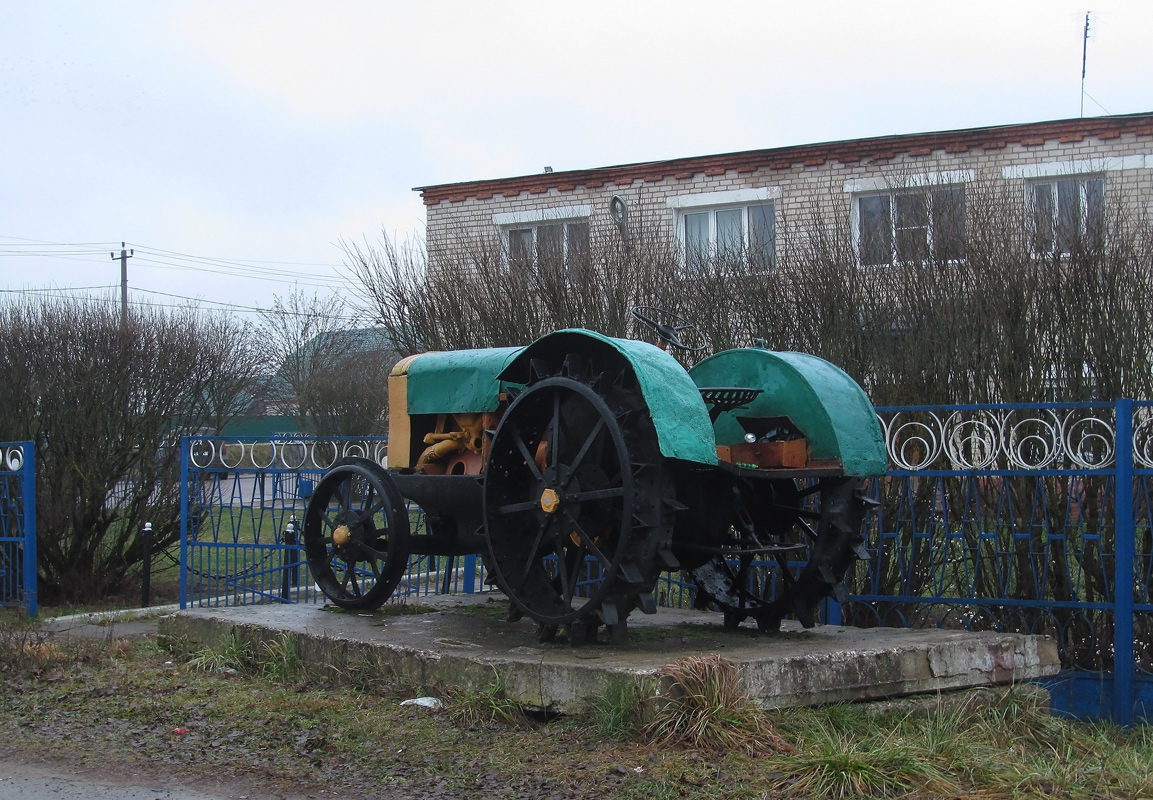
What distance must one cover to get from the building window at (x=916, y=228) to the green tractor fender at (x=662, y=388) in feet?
14.9

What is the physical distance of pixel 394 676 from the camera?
591 centimetres

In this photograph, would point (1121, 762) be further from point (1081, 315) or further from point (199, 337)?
point (199, 337)

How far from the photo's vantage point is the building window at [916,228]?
9.49m

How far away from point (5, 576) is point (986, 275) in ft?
31.0

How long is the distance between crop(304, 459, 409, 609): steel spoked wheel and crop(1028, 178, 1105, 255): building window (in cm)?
541

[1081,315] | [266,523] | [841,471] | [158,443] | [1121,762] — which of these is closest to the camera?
[1121,762]

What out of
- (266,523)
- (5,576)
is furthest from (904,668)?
(266,523)

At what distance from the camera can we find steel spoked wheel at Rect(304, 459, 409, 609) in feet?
22.5

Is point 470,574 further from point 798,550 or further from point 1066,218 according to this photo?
point 1066,218

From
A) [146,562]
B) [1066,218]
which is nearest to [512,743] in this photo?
[1066,218]

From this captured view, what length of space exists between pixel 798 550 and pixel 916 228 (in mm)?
4407

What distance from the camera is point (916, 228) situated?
9852 mm

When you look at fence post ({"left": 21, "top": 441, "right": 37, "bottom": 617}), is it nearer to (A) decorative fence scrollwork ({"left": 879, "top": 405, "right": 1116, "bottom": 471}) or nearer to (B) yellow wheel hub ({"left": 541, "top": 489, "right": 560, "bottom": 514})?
(B) yellow wheel hub ({"left": 541, "top": 489, "right": 560, "bottom": 514})

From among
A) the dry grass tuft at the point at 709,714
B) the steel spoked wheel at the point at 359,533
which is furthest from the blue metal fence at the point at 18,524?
the dry grass tuft at the point at 709,714
